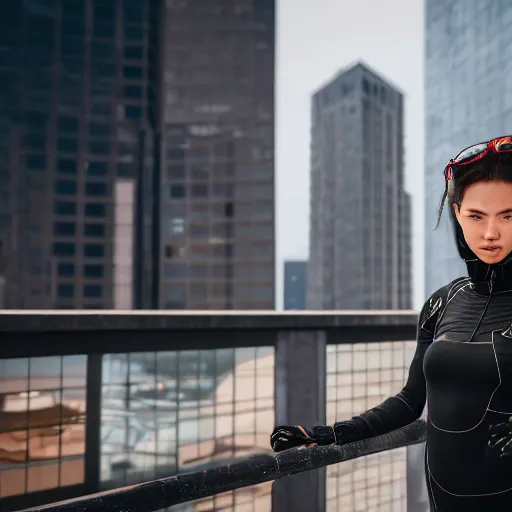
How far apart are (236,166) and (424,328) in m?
72.3

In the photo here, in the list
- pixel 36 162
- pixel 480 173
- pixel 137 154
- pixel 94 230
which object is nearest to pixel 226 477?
pixel 480 173

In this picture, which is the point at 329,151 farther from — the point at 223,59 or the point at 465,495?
the point at 465,495

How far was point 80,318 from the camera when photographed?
344 inches

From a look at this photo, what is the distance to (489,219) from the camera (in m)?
1.67

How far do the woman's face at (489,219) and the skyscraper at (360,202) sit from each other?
11618cm

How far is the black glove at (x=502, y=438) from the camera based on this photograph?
62.0 inches

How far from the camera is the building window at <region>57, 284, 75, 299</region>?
208ft

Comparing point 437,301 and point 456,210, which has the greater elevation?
point 456,210

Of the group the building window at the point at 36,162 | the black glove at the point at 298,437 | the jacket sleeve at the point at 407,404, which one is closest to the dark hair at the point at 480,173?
the jacket sleeve at the point at 407,404

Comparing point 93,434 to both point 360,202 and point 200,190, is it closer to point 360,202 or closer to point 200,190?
point 200,190

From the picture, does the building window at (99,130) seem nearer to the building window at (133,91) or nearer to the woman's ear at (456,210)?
the building window at (133,91)

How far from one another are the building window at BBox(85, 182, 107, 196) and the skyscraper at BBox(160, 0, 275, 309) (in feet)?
29.6

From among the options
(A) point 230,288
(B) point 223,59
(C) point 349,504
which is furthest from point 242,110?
(C) point 349,504

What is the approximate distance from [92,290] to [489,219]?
66220 millimetres
